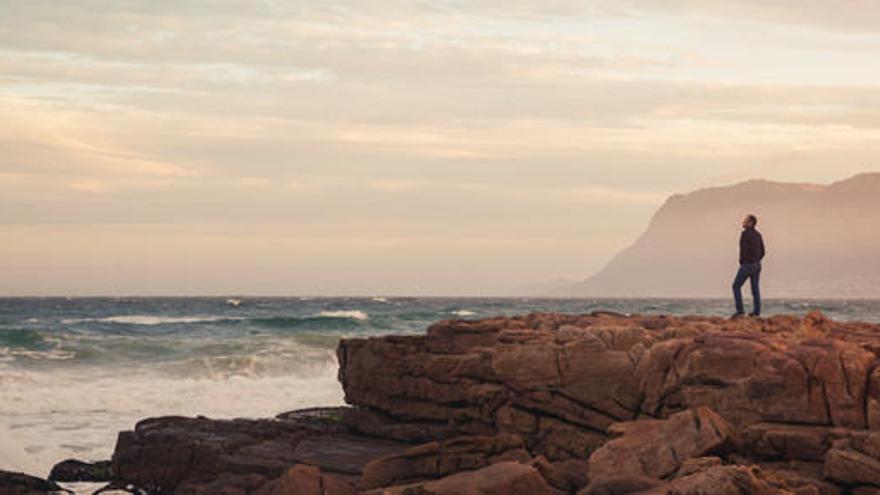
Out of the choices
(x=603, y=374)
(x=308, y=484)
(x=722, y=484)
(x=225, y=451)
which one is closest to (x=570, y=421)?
(x=603, y=374)

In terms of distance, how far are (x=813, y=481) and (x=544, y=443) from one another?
18.4 feet

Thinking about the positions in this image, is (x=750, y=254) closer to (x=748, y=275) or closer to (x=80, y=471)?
(x=748, y=275)

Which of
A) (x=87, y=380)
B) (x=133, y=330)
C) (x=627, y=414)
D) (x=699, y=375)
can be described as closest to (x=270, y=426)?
(x=627, y=414)

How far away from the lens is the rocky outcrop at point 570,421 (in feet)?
51.1

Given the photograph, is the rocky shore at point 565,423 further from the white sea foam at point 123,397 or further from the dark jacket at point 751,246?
the white sea foam at point 123,397

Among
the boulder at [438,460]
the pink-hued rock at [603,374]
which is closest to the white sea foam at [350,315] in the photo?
the pink-hued rock at [603,374]

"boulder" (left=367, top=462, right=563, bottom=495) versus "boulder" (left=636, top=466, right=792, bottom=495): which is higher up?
"boulder" (left=636, top=466, right=792, bottom=495)

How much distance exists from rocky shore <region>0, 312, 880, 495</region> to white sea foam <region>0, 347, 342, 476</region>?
11.4 ft

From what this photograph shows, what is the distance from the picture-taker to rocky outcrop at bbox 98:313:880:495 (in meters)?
15.6

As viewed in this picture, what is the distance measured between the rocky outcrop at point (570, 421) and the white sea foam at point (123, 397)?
4.52m

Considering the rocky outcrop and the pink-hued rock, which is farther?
the pink-hued rock

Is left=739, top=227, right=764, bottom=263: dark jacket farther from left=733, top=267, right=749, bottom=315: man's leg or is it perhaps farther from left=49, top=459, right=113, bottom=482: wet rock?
left=49, top=459, right=113, bottom=482: wet rock

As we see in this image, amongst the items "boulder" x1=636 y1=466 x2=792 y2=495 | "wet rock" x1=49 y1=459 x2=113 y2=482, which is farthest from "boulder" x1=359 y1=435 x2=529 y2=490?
"wet rock" x1=49 y1=459 x2=113 y2=482

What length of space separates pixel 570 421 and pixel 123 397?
56.3ft
